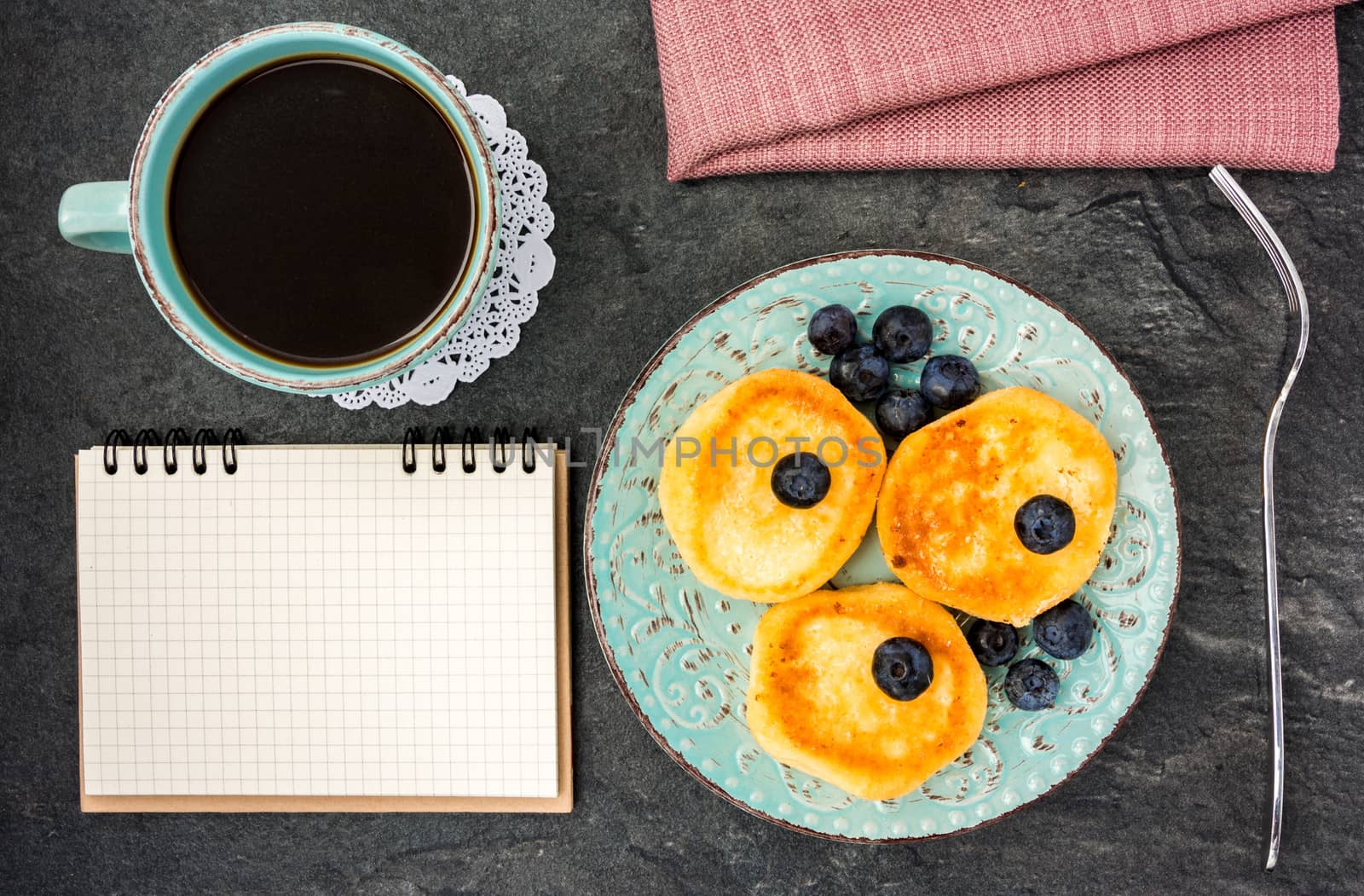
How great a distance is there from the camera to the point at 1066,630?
87 cm

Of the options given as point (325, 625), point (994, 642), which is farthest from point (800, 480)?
point (325, 625)

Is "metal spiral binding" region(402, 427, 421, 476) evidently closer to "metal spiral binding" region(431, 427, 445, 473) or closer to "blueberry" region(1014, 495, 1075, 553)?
"metal spiral binding" region(431, 427, 445, 473)

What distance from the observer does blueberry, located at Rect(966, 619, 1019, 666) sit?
893 mm

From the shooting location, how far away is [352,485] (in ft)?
3.12

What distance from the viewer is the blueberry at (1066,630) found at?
87 cm

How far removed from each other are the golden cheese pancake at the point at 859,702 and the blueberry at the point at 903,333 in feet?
0.83

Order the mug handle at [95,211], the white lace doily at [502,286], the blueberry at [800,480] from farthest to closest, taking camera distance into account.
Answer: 1. the white lace doily at [502,286]
2. the blueberry at [800,480]
3. the mug handle at [95,211]

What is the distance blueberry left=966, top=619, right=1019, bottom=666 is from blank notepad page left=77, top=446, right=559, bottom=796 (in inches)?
17.7

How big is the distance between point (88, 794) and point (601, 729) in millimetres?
586

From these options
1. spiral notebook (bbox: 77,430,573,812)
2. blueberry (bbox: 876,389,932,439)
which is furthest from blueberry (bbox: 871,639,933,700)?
spiral notebook (bbox: 77,430,573,812)

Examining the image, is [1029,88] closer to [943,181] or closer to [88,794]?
[943,181]

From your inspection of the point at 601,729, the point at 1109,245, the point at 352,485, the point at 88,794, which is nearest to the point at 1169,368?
the point at 1109,245

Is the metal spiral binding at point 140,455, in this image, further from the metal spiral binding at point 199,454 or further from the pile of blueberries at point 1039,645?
the pile of blueberries at point 1039,645

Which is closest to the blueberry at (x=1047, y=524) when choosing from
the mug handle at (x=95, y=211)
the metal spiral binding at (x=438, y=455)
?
the metal spiral binding at (x=438, y=455)
